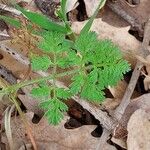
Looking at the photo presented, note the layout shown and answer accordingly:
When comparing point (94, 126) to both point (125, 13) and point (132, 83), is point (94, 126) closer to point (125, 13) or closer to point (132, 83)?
point (132, 83)

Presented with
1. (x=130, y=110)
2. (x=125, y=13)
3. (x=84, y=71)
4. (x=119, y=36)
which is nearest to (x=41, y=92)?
(x=84, y=71)

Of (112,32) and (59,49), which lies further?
(112,32)

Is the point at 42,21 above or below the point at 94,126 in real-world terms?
above

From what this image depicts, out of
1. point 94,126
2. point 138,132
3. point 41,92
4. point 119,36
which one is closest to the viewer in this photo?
point 41,92

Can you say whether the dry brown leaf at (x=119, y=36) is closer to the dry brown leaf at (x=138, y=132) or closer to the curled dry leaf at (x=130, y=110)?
the curled dry leaf at (x=130, y=110)

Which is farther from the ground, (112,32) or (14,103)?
(112,32)

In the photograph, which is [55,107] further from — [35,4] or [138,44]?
[35,4]

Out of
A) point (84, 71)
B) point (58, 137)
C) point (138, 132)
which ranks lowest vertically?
point (58, 137)

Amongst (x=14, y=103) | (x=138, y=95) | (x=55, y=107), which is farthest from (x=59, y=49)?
(x=138, y=95)
